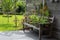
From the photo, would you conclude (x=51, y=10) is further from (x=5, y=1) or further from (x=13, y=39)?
(x=5, y=1)

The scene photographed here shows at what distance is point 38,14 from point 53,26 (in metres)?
1.28

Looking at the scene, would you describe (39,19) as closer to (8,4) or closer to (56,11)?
(56,11)

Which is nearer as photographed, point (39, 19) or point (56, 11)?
point (56, 11)

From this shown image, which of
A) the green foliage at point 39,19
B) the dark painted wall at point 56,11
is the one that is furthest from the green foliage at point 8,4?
the dark painted wall at point 56,11

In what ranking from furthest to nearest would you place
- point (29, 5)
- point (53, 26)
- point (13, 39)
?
point (29, 5), point (53, 26), point (13, 39)

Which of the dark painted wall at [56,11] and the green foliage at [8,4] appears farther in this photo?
the green foliage at [8,4]

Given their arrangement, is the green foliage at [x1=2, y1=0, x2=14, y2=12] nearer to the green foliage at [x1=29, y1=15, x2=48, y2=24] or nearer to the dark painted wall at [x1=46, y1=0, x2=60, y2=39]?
the green foliage at [x1=29, y1=15, x2=48, y2=24]

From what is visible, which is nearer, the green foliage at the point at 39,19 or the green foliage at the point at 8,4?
the green foliage at the point at 39,19

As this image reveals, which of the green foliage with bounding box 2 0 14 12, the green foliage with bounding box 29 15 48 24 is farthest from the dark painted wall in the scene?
the green foliage with bounding box 2 0 14 12

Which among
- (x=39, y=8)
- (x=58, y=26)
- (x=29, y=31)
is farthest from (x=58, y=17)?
(x=29, y=31)

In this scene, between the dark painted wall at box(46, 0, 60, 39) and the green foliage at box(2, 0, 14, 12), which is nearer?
the dark painted wall at box(46, 0, 60, 39)

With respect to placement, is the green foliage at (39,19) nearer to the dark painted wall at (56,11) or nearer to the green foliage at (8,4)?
the dark painted wall at (56,11)

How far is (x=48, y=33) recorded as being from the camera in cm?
657

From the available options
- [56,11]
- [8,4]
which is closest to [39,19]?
[56,11]
